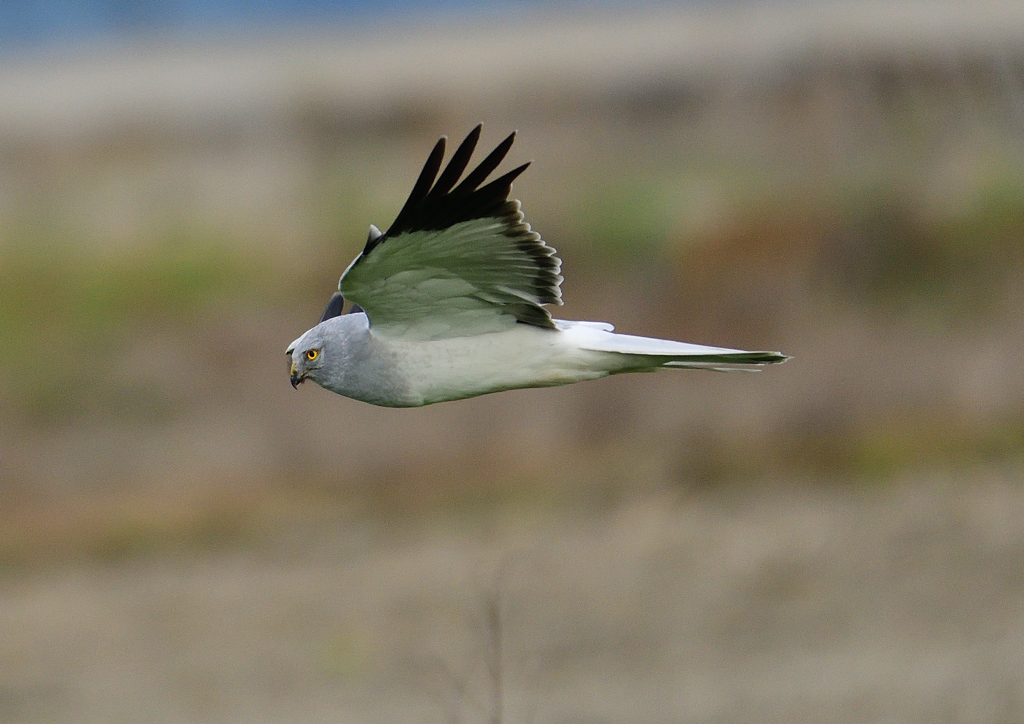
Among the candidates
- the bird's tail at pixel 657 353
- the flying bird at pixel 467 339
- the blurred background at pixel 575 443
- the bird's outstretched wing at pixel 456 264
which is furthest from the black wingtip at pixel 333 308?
the blurred background at pixel 575 443

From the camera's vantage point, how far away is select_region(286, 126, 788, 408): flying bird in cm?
638

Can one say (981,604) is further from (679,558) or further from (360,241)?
(360,241)

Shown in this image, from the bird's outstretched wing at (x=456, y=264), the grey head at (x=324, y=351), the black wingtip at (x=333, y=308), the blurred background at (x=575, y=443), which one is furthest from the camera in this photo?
the blurred background at (x=575, y=443)

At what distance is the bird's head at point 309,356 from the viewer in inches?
268

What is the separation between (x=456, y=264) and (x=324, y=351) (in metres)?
0.82

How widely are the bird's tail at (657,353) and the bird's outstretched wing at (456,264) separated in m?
0.22

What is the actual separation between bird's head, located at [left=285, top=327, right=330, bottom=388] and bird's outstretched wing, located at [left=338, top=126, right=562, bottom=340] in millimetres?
293

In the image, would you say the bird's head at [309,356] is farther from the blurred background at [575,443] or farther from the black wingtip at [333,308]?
the blurred background at [575,443]

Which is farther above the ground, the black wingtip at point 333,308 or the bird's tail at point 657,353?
the black wingtip at point 333,308

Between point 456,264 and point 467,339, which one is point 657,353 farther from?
point 456,264

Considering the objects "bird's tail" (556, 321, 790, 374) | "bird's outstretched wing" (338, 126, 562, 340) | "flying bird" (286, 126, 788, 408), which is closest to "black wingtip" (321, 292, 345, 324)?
"flying bird" (286, 126, 788, 408)

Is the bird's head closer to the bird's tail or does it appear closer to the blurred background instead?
the bird's tail

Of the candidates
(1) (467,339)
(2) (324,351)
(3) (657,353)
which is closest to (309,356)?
(2) (324,351)

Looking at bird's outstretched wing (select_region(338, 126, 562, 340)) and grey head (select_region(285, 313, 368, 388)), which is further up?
bird's outstretched wing (select_region(338, 126, 562, 340))
